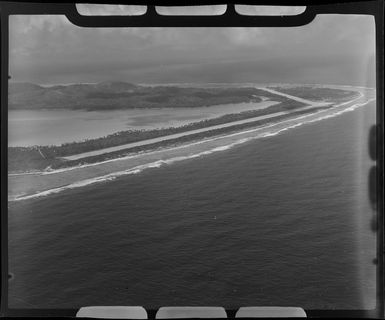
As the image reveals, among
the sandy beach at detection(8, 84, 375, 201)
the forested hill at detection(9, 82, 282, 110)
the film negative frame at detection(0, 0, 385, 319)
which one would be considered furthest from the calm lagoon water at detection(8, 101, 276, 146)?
the film negative frame at detection(0, 0, 385, 319)

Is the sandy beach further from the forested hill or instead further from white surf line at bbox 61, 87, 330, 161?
the forested hill

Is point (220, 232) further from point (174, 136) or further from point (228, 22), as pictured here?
point (228, 22)

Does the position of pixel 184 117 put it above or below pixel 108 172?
above

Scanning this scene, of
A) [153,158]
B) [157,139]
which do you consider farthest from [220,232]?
[157,139]

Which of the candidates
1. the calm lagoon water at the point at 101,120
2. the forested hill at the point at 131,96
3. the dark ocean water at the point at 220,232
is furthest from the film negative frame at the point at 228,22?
the forested hill at the point at 131,96

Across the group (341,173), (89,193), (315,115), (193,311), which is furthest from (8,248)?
(315,115)

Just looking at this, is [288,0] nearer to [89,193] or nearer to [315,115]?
[315,115]

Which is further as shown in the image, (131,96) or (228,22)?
(131,96)
